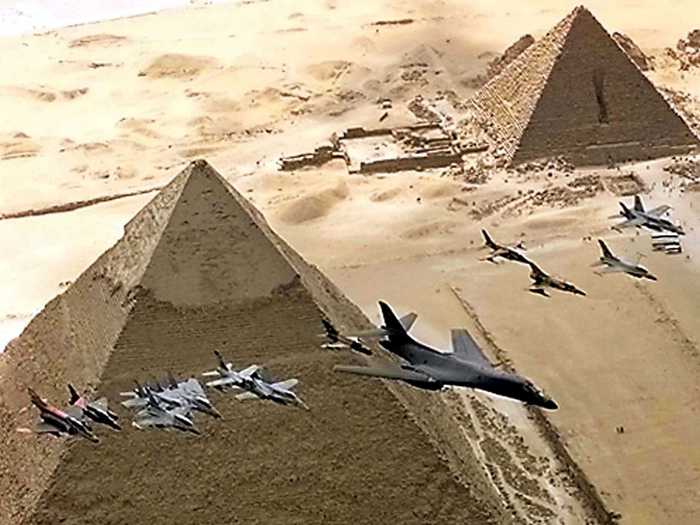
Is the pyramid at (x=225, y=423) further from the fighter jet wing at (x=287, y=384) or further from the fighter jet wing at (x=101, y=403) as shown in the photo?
the fighter jet wing at (x=287, y=384)

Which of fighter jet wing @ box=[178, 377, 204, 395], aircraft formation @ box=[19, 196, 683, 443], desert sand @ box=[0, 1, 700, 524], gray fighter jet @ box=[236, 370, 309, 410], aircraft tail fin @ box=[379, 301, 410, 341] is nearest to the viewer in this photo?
aircraft formation @ box=[19, 196, 683, 443]

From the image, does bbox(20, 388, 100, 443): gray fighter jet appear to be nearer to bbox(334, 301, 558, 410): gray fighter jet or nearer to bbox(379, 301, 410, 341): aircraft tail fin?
bbox(334, 301, 558, 410): gray fighter jet

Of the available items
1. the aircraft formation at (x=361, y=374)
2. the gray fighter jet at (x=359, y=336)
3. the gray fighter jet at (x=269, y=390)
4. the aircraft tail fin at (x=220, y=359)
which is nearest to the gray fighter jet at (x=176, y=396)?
the aircraft formation at (x=361, y=374)

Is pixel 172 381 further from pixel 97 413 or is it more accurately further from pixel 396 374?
pixel 396 374

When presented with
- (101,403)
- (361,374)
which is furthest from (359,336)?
(101,403)

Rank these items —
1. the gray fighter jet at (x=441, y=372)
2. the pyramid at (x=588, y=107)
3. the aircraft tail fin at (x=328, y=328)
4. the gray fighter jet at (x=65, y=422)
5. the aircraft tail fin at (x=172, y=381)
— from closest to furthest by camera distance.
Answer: the gray fighter jet at (x=441, y=372) → the gray fighter jet at (x=65, y=422) → the aircraft tail fin at (x=172, y=381) → the aircraft tail fin at (x=328, y=328) → the pyramid at (x=588, y=107)

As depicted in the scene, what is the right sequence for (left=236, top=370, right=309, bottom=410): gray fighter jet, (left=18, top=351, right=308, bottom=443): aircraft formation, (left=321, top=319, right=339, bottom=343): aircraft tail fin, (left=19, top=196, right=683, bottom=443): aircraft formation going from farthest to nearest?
(left=321, top=319, right=339, bottom=343): aircraft tail fin, (left=236, top=370, right=309, bottom=410): gray fighter jet, (left=18, top=351, right=308, bottom=443): aircraft formation, (left=19, top=196, right=683, bottom=443): aircraft formation

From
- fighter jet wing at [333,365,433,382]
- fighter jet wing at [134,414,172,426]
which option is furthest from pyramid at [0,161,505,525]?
fighter jet wing at [333,365,433,382]
